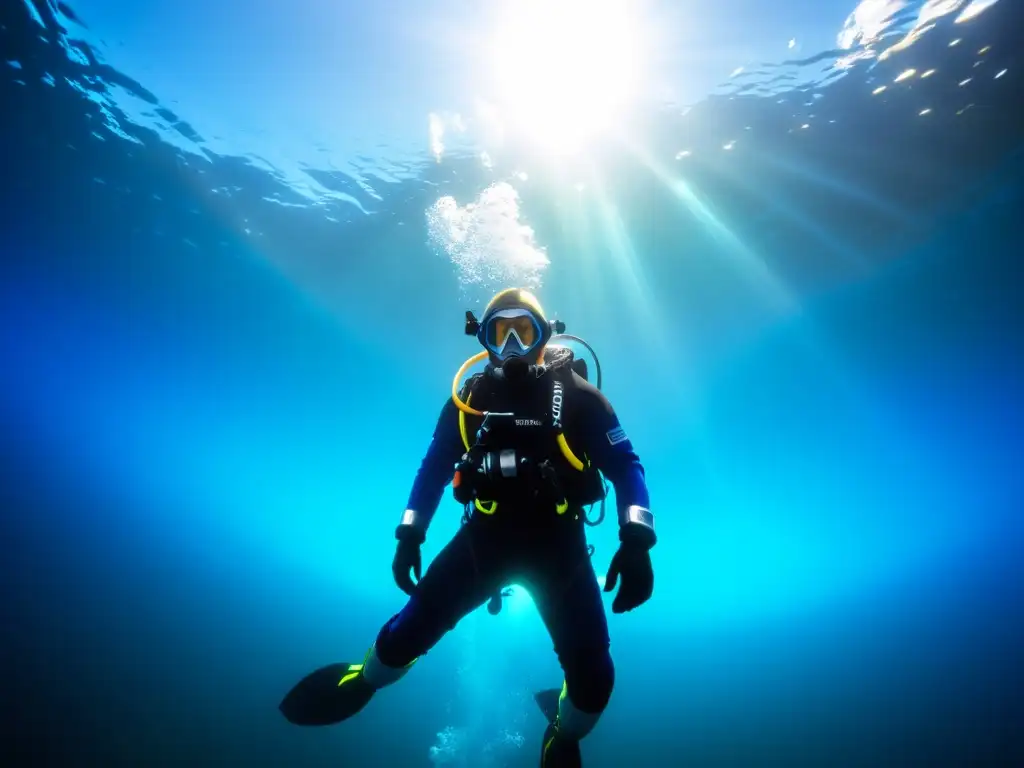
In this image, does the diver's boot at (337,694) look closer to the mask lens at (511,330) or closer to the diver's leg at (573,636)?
the diver's leg at (573,636)

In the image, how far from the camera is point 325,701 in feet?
10.4

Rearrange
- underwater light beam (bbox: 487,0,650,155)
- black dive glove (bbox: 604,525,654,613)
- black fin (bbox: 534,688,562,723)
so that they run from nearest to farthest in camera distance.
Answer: black dive glove (bbox: 604,525,654,613), black fin (bbox: 534,688,562,723), underwater light beam (bbox: 487,0,650,155)

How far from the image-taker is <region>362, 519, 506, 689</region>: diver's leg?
293cm

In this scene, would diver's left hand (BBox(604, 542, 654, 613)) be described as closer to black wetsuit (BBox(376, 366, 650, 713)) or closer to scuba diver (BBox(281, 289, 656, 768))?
scuba diver (BBox(281, 289, 656, 768))

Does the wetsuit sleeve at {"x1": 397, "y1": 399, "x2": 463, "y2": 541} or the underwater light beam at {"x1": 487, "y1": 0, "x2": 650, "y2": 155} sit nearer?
the wetsuit sleeve at {"x1": 397, "y1": 399, "x2": 463, "y2": 541}

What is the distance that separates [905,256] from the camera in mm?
15484

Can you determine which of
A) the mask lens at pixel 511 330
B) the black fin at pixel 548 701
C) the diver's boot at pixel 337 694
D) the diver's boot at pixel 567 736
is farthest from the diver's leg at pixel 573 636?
the mask lens at pixel 511 330

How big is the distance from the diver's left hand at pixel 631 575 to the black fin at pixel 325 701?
2.05 m

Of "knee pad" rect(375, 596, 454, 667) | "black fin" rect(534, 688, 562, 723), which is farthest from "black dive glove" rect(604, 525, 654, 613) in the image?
"black fin" rect(534, 688, 562, 723)

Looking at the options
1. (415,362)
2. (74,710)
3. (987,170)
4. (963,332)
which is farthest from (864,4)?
(74,710)

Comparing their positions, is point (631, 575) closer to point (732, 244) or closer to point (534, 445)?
point (534, 445)

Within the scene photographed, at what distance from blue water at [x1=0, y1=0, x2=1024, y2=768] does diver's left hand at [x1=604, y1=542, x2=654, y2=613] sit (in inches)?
440

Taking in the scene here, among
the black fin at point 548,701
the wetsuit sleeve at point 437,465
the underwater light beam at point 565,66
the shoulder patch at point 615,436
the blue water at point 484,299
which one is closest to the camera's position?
the shoulder patch at point 615,436

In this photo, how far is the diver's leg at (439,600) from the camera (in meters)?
2.93
